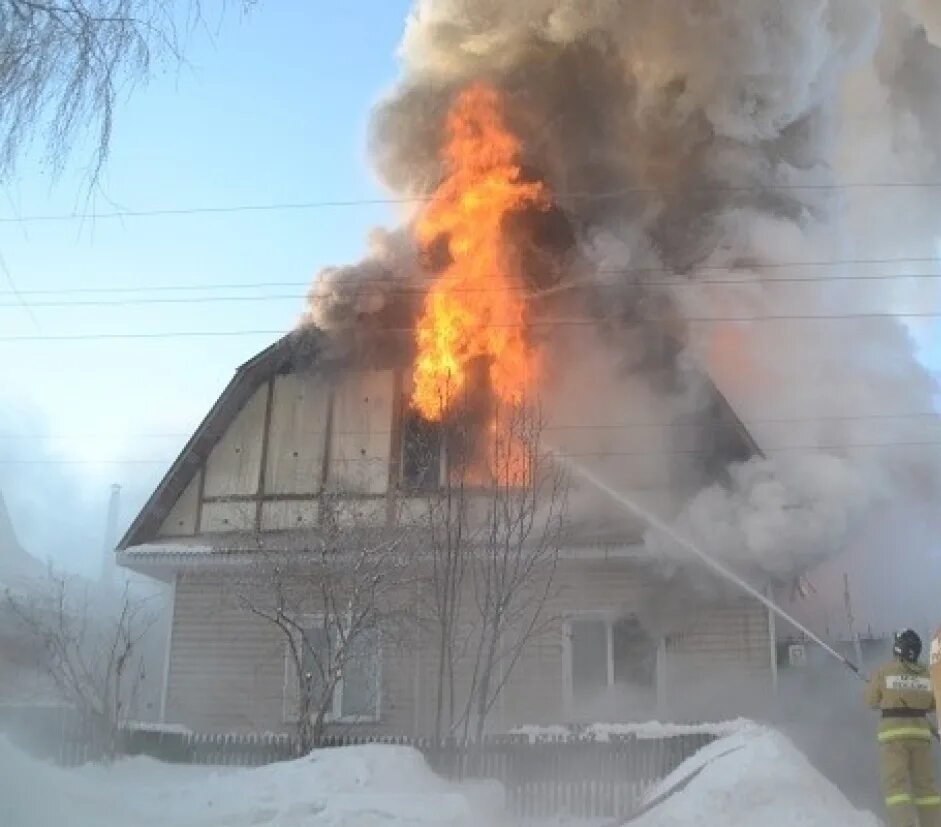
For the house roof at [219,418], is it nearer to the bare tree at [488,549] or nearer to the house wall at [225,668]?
the house wall at [225,668]

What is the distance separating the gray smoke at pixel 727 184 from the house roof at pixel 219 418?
0.54 metres

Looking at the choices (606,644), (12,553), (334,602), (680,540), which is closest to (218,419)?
(334,602)

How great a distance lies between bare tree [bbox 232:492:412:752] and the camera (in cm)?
1059

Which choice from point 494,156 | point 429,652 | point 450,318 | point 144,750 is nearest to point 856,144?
point 494,156

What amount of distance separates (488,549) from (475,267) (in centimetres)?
483

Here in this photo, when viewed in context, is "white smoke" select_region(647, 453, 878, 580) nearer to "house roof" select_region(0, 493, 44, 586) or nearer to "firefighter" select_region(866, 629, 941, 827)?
"firefighter" select_region(866, 629, 941, 827)

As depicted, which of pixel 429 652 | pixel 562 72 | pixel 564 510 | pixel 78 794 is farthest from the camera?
pixel 562 72

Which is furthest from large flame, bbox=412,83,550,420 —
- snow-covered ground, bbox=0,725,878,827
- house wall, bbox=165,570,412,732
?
snow-covered ground, bbox=0,725,878,827

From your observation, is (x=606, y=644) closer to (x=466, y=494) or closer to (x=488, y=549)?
(x=488, y=549)

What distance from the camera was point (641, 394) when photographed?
535 inches

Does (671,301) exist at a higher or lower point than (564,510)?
higher

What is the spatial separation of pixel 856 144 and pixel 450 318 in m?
7.69

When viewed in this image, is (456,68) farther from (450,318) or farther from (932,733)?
(932,733)

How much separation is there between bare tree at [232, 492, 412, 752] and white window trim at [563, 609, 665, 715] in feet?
7.05
